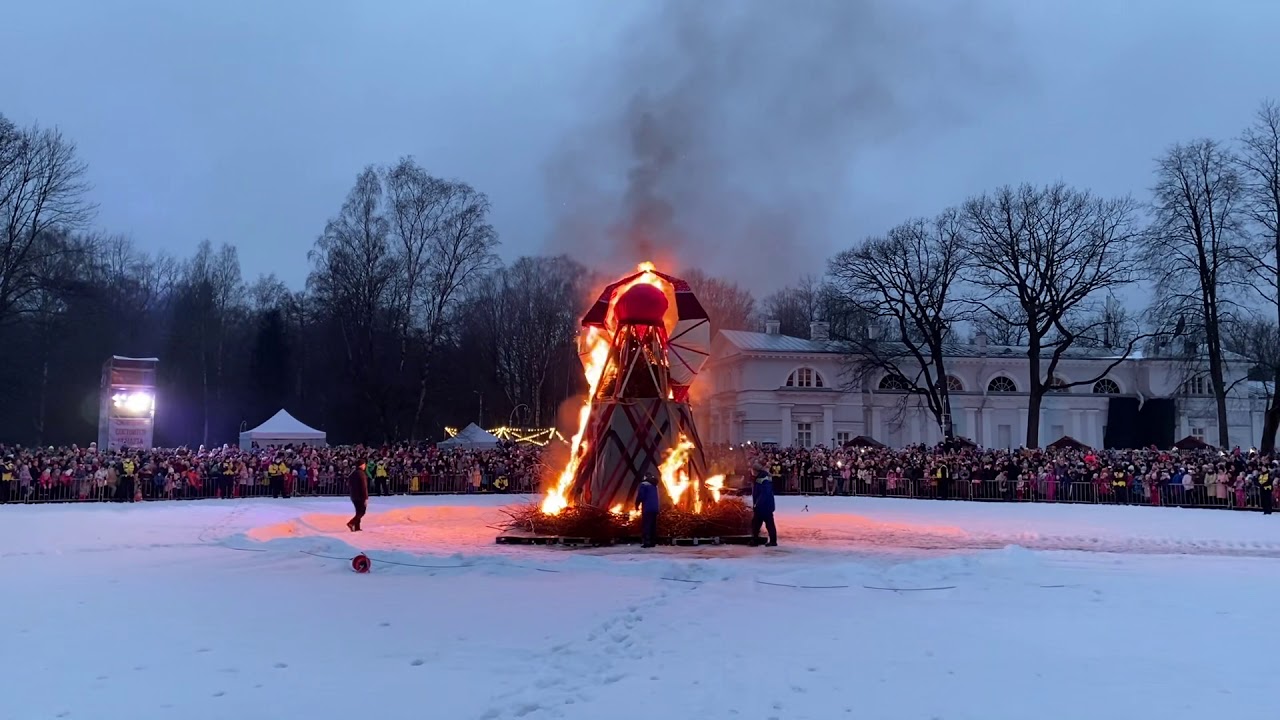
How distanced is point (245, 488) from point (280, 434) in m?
9.05

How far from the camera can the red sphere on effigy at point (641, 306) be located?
18719 millimetres

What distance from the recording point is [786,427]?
54156mm

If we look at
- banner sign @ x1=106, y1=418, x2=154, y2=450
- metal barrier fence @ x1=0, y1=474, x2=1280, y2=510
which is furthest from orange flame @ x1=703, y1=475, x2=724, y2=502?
banner sign @ x1=106, y1=418, x2=154, y2=450

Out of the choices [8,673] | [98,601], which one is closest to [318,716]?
[8,673]

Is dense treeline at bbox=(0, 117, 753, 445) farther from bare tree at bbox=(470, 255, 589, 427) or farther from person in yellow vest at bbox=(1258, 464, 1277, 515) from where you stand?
person in yellow vest at bbox=(1258, 464, 1277, 515)

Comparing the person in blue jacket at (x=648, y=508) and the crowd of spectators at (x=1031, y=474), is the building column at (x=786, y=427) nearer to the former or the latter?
the crowd of spectators at (x=1031, y=474)

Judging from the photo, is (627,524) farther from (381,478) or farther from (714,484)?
(381,478)

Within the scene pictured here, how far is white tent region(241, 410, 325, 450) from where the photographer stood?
38.0m

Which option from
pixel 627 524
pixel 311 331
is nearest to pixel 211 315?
pixel 311 331

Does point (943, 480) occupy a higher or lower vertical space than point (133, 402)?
lower

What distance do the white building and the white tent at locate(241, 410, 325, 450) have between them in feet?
80.4

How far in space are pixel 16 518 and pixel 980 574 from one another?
20.5 meters

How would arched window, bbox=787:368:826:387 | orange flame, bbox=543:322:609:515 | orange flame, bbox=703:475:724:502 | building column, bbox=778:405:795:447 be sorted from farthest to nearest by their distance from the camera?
1. arched window, bbox=787:368:826:387
2. building column, bbox=778:405:795:447
3. orange flame, bbox=703:475:724:502
4. orange flame, bbox=543:322:609:515

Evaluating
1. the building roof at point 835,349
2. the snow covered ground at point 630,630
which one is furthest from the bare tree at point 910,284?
the snow covered ground at point 630,630
